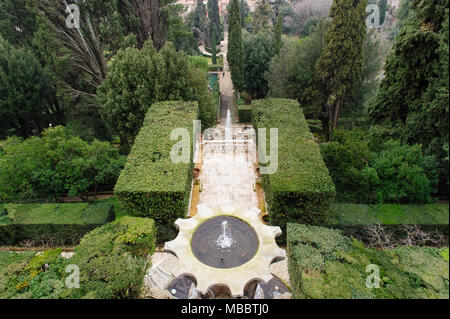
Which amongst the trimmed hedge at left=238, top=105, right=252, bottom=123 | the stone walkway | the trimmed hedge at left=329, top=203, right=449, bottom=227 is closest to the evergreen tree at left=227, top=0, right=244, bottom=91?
the trimmed hedge at left=238, top=105, right=252, bottom=123

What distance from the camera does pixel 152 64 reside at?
16.9m

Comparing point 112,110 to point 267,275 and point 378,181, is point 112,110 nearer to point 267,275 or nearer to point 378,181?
point 267,275

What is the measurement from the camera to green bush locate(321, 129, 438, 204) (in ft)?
39.8

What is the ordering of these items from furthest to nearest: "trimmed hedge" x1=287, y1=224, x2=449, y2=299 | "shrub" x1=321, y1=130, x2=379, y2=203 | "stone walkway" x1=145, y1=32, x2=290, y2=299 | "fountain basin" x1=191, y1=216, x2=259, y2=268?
"shrub" x1=321, y1=130, x2=379, y2=203
"stone walkway" x1=145, y1=32, x2=290, y2=299
"fountain basin" x1=191, y1=216, x2=259, y2=268
"trimmed hedge" x1=287, y1=224, x2=449, y2=299

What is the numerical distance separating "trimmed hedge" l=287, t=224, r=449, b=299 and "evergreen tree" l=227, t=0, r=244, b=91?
943 inches

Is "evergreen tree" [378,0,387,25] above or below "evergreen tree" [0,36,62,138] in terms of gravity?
above

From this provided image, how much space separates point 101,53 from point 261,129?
1429 cm

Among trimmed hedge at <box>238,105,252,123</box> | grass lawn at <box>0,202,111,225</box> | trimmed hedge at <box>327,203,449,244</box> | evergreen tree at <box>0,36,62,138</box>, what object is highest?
evergreen tree at <box>0,36,62,138</box>

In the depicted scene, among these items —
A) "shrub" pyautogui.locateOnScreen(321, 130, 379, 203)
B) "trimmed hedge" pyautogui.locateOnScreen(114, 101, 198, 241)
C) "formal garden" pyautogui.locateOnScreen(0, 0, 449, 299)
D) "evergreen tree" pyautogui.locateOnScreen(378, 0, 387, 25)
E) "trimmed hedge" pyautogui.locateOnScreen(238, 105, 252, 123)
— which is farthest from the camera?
"evergreen tree" pyautogui.locateOnScreen(378, 0, 387, 25)

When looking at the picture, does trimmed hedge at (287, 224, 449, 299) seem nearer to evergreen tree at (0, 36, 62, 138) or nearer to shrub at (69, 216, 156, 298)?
shrub at (69, 216, 156, 298)

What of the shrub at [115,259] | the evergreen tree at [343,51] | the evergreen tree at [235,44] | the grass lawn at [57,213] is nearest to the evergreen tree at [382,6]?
the evergreen tree at [235,44]

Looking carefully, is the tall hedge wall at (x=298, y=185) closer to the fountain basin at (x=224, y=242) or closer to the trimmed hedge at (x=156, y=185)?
the fountain basin at (x=224, y=242)

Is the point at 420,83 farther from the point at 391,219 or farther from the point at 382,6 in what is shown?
the point at 382,6

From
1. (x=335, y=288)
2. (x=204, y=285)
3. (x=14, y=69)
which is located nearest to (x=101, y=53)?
(x=14, y=69)
